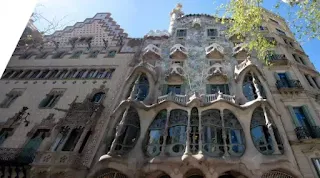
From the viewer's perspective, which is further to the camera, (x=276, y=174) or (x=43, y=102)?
(x=43, y=102)

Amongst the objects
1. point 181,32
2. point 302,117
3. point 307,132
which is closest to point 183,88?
point 302,117

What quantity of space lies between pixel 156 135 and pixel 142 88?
460 centimetres

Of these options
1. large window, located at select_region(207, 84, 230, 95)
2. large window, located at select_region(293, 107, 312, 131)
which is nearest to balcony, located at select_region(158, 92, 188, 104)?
large window, located at select_region(207, 84, 230, 95)

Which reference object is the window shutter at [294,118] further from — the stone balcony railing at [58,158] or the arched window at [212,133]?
the stone balcony railing at [58,158]

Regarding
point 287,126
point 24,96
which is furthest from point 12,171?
point 287,126

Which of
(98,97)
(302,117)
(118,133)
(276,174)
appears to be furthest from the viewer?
(98,97)

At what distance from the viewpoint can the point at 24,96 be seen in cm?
2081

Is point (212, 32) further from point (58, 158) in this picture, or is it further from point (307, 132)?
point (58, 158)

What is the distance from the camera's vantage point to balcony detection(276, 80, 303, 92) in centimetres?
1691

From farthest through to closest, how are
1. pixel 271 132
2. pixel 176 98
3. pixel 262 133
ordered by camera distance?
pixel 176 98 < pixel 262 133 < pixel 271 132

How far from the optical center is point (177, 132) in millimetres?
14836

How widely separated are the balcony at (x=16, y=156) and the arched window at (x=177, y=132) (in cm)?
882

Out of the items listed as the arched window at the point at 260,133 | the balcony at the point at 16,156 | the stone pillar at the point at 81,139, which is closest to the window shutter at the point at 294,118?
the arched window at the point at 260,133

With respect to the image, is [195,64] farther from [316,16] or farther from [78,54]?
[78,54]
